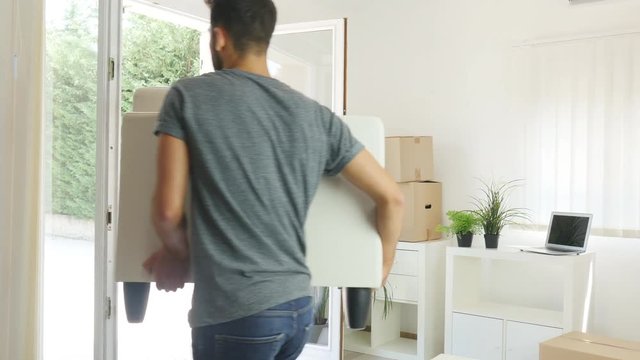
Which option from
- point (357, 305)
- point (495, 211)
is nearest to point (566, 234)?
point (495, 211)

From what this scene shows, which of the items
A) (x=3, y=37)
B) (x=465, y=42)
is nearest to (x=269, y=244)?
(x=3, y=37)

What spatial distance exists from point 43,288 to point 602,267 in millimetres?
3141

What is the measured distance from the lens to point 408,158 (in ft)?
13.1

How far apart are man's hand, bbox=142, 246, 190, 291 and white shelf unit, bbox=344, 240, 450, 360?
302 centimetres

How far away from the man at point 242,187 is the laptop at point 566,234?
2.77 metres

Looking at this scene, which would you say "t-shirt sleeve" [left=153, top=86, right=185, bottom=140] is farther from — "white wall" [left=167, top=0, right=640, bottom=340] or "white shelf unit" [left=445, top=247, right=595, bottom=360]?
"white wall" [left=167, top=0, right=640, bottom=340]

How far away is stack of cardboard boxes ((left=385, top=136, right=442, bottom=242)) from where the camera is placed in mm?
3969

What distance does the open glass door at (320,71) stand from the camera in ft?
12.7

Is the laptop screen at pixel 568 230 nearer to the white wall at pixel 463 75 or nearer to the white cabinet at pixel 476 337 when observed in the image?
the white wall at pixel 463 75

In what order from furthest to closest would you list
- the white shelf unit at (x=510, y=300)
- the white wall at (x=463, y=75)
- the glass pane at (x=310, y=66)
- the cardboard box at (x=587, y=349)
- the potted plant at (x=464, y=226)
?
1. the glass pane at (x=310, y=66)
2. the potted plant at (x=464, y=226)
3. the white wall at (x=463, y=75)
4. the white shelf unit at (x=510, y=300)
5. the cardboard box at (x=587, y=349)

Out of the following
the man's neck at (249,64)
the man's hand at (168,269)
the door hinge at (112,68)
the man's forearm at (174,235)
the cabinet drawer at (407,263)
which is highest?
the door hinge at (112,68)

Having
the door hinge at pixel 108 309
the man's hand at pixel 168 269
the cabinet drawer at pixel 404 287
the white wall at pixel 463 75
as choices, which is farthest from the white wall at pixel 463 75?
the man's hand at pixel 168 269

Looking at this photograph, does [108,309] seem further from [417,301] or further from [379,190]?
[379,190]

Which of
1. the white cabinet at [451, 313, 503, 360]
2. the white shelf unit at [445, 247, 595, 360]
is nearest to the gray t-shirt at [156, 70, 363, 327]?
the white shelf unit at [445, 247, 595, 360]
